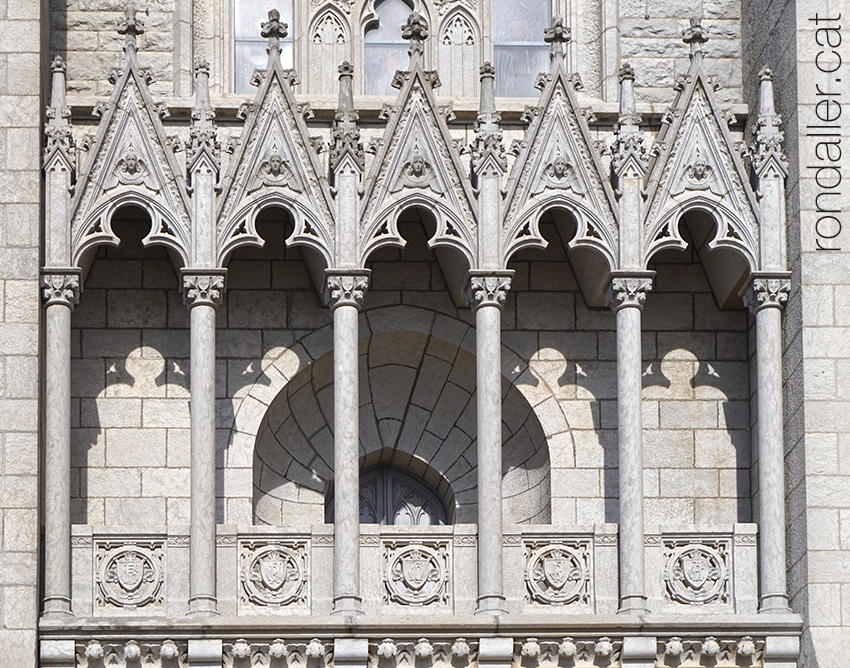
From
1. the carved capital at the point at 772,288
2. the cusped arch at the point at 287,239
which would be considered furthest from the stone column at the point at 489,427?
the carved capital at the point at 772,288

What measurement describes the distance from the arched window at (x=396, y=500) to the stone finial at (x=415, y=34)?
13.1 ft

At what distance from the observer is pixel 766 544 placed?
19.2 m

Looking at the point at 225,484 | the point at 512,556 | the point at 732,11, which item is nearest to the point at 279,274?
→ the point at 225,484

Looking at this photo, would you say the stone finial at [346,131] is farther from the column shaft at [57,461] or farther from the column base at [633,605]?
the column base at [633,605]

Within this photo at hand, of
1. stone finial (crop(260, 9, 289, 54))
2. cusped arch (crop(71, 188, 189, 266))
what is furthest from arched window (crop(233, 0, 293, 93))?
cusped arch (crop(71, 188, 189, 266))

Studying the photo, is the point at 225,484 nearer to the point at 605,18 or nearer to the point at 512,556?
the point at 512,556

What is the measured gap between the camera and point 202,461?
19047mm

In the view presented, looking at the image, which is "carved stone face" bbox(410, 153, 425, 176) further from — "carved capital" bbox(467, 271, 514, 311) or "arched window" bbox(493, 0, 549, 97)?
"arched window" bbox(493, 0, 549, 97)

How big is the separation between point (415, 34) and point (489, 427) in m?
3.55

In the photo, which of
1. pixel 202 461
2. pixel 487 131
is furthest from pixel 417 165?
pixel 202 461

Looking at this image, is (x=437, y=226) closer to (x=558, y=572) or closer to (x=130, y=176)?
(x=130, y=176)

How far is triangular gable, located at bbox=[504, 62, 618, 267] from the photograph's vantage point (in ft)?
64.9

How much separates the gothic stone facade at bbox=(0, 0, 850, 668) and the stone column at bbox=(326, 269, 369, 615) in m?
0.03

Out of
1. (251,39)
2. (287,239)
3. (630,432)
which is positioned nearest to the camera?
(630,432)
